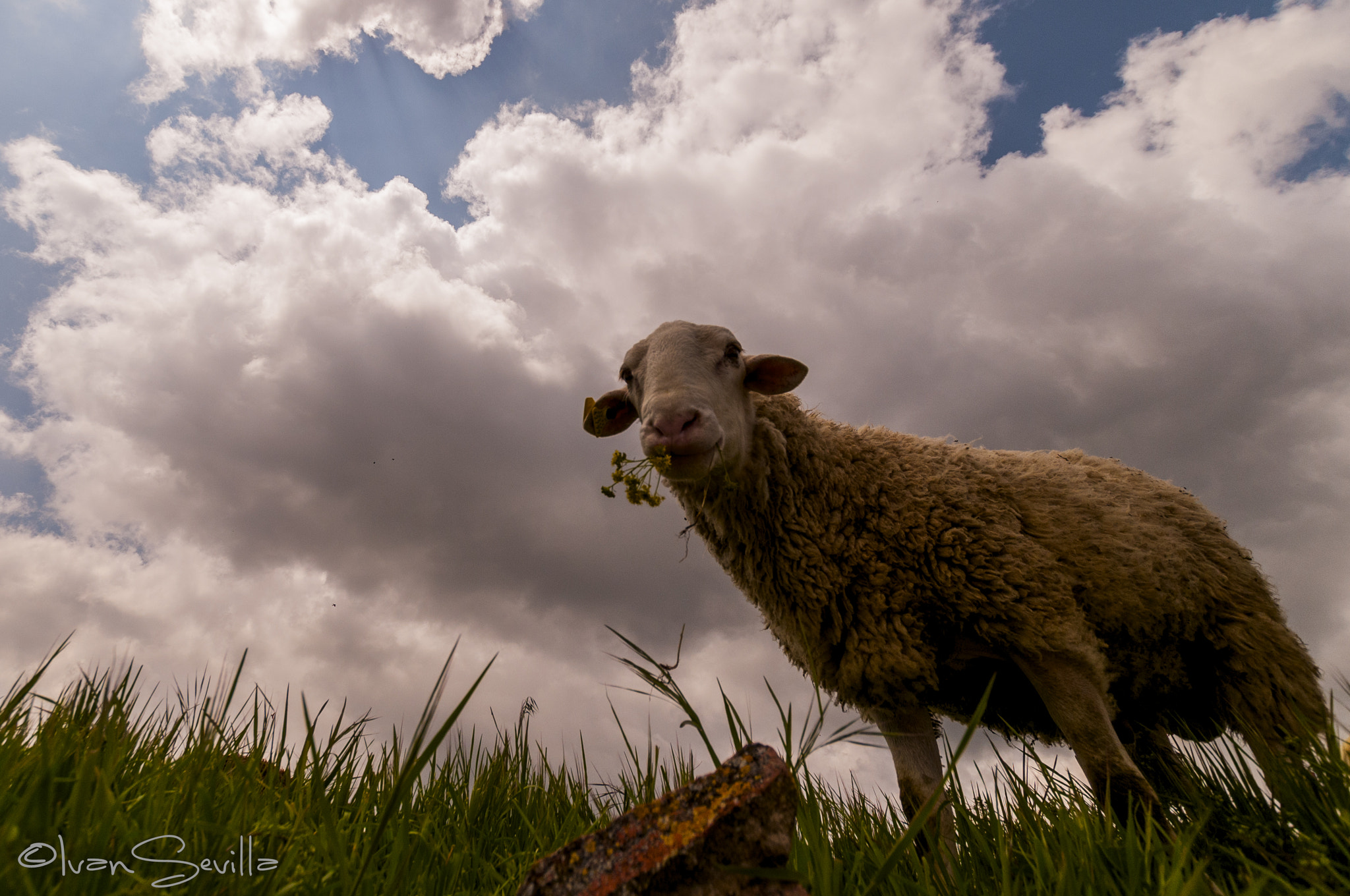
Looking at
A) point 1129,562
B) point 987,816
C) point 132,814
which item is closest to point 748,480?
point 987,816

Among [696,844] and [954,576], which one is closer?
[696,844]

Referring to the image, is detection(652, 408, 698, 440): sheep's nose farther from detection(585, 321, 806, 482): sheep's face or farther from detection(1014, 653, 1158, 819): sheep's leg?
detection(1014, 653, 1158, 819): sheep's leg

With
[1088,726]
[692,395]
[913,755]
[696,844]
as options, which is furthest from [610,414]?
[696,844]

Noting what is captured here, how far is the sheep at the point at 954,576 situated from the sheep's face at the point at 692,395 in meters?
0.01

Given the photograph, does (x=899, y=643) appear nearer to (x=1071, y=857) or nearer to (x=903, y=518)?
(x=903, y=518)

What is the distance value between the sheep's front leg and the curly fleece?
20 cm

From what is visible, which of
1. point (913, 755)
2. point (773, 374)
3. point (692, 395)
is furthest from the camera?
point (773, 374)

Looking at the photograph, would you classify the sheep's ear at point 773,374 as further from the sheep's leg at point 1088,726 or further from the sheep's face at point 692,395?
the sheep's leg at point 1088,726

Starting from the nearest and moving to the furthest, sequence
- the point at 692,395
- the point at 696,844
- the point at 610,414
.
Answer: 1. the point at 696,844
2. the point at 692,395
3. the point at 610,414

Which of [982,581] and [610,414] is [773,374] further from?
[982,581]

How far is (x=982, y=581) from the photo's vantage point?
13.3 feet

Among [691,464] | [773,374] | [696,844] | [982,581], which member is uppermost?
[773,374]
